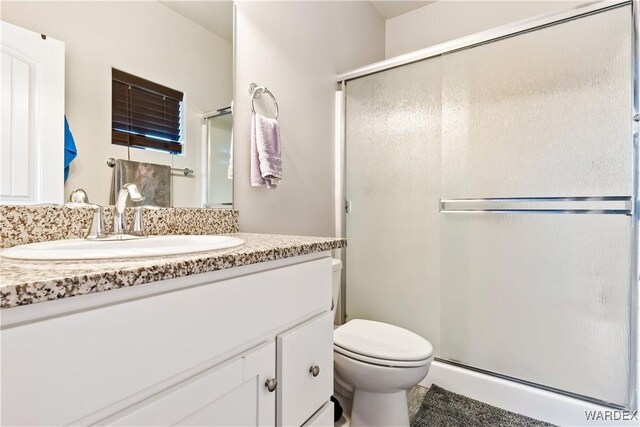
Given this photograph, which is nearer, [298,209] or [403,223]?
[298,209]

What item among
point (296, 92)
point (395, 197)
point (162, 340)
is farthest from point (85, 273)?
point (395, 197)

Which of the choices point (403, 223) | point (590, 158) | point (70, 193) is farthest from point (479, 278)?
point (70, 193)

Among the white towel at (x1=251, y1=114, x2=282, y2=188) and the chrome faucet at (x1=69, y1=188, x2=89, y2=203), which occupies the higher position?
the white towel at (x1=251, y1=114, x2=282, y2=188)

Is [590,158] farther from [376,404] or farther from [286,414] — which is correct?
[286,414]

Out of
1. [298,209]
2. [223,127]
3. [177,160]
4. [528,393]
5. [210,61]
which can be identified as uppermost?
[210,61]

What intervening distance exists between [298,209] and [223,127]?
0.59 meters

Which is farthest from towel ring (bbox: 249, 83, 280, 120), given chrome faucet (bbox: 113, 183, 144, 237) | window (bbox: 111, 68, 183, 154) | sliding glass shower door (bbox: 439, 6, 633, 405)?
sliding glass shower door (bbox: 439, 6, 633, 405)

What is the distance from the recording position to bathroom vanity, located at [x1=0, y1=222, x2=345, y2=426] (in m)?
0.38

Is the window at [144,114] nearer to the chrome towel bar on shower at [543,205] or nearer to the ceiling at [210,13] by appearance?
the ceiling at [210,13]

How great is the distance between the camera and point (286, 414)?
2.48 feet

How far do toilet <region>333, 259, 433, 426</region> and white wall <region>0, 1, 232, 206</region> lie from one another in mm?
856

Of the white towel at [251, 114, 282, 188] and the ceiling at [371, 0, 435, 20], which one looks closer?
the white towel at [251, 114, 282, 188]

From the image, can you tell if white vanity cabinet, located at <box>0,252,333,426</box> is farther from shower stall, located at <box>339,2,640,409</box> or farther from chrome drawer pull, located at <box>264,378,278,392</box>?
shower stall, located at <box>339,2,640,409</box>

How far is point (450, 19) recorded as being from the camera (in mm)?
2324
